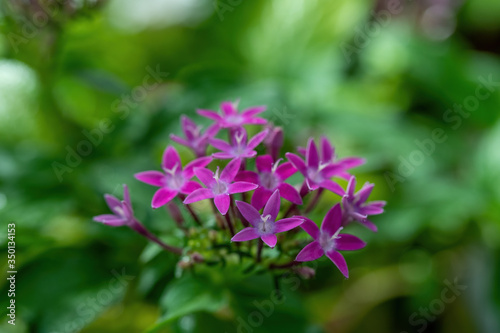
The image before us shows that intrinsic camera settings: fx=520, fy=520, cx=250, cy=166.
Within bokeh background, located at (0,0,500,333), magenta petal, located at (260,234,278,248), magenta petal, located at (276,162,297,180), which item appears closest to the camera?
magenta petal, located at (260,234,278,248)

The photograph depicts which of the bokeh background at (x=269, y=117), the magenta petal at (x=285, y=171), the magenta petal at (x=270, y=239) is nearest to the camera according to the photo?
the magenta petal at (x=270, y=239)

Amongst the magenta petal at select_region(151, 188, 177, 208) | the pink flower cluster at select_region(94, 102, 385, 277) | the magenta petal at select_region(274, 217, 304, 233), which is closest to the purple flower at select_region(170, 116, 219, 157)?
the pink flower cluster at select_region(94, 102, 385, 277)

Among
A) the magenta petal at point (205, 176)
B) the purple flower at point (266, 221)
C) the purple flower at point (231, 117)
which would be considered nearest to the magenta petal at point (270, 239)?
the purple flower at point (266, 221)

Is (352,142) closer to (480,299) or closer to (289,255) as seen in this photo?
(480,299)

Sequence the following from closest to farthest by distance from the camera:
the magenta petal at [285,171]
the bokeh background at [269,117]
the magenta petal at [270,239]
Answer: the magenta petal at [270,239] → the magenta petal at [285,171] → the bokeh background at [269,117]

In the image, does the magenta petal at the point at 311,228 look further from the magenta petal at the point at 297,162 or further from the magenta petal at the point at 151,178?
the magenta petal at the point at 151,178

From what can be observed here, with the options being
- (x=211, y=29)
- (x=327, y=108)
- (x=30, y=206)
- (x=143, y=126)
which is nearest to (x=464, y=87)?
(x=327, y=108)

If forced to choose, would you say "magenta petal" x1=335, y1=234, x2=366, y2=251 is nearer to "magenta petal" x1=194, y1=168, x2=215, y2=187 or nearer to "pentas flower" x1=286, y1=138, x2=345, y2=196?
"pentas flower" x1=286, y1=138, x2=345, y2=196
